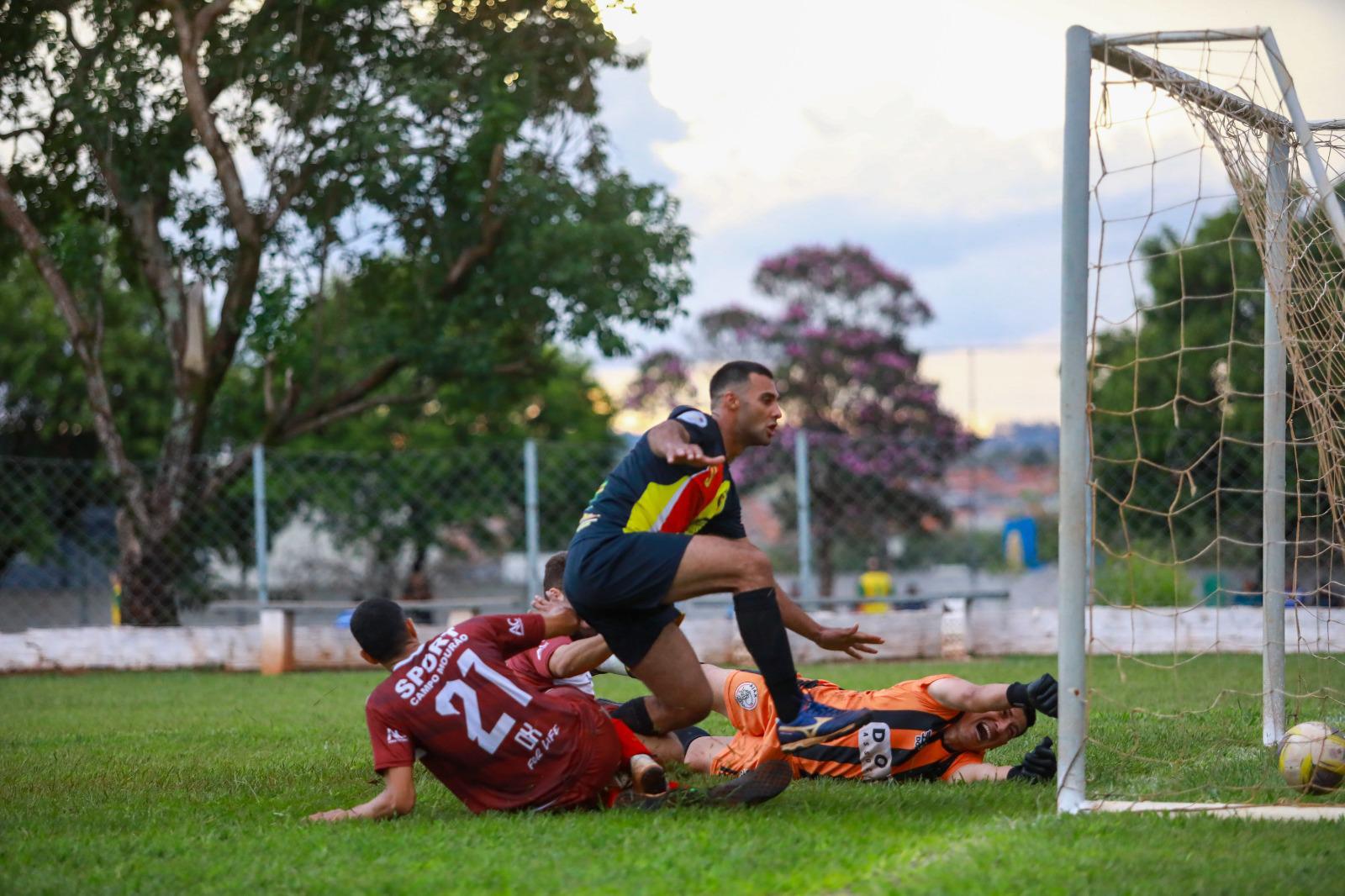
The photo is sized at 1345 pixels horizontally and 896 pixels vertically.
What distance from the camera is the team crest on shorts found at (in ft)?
18.2

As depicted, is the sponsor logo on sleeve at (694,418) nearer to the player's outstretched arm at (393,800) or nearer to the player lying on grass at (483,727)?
the player lying on grass at (483,727)

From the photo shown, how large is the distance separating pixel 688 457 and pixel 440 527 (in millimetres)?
12762

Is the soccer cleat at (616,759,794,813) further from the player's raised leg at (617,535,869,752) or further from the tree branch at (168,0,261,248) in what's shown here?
the tree branch at (168,0,261,248)

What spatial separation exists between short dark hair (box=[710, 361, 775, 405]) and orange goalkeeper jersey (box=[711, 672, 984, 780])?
1.35m

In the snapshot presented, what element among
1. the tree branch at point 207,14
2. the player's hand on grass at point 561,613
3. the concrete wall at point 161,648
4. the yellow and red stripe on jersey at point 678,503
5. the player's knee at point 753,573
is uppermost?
the tree branch at point 207,14

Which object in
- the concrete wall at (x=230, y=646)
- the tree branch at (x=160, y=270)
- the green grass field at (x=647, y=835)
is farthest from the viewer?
the tree branch at (x=160, y=270)

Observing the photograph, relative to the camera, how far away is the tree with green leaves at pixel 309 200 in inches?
589

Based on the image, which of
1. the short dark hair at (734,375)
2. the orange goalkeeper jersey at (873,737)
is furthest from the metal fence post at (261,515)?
the short dark hair at (734,375)

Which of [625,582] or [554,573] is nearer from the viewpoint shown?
[625,582]

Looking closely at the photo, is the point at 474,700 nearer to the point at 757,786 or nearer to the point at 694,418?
the point at 757,786

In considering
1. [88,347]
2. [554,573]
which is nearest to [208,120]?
[88,347]

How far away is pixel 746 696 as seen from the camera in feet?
18.2

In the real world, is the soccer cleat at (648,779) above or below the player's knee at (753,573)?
below

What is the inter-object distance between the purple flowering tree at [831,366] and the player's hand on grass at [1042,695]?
41.7 feet
